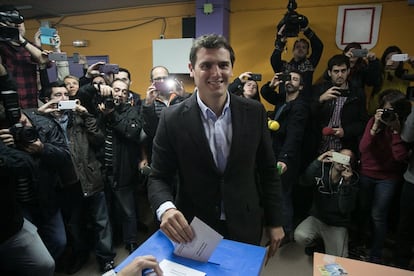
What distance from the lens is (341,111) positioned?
2.54m

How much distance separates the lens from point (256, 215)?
1384 mm

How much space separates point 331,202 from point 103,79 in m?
2.27

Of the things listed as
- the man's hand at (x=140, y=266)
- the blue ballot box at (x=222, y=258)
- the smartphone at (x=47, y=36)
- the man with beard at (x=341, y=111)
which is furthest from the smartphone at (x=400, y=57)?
the smartphone at (x=47, y=36)

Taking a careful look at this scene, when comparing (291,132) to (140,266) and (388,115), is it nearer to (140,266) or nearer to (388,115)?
(388,115)

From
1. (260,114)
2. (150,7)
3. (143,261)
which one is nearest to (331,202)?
(260,114)

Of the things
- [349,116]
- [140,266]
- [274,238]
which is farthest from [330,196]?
[140,266]

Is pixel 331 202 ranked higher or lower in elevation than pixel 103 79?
lower

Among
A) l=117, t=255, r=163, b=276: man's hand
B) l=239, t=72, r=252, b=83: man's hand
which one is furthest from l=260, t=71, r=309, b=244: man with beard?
l=117, t=255, r=163, b=276: man's hand

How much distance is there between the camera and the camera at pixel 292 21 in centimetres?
288

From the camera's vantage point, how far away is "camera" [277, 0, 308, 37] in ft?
9.45

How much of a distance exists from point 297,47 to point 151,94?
1.72 meters

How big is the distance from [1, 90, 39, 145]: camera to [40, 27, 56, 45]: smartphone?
736 mm

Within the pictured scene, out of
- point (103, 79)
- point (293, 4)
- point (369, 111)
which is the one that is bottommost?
point (369, 111)

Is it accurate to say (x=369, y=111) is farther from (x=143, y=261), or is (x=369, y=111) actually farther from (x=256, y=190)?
(x=143, y=261)
